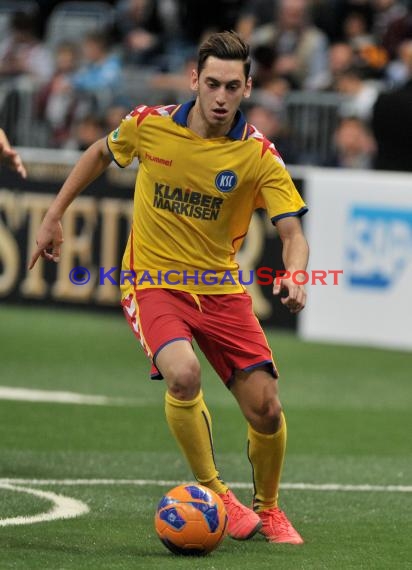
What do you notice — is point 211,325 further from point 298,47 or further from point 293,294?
point 298,47

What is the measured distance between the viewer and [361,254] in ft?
51.9

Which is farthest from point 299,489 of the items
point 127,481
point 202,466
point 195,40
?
point 195,40

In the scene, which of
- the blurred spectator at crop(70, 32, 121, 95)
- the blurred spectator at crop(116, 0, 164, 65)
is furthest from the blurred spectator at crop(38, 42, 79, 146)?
the blurred spectator at crop(116, 0, 164, 65)

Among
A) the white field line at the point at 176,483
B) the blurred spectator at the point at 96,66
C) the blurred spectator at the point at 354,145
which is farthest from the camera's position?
the blurred spectator at the point at 96,66

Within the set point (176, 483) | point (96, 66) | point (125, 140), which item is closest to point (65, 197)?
point (125, 140)

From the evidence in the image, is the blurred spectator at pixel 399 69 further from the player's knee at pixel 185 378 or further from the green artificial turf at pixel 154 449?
the player's knee at pixel 185 378

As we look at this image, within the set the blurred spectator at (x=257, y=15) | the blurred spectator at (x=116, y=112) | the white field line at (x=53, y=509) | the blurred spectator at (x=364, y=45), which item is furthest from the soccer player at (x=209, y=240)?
the blurred spectator at (x=257, y=15)

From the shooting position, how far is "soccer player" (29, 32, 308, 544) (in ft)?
24.3

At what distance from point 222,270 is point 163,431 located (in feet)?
12.8

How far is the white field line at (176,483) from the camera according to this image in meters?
8.96

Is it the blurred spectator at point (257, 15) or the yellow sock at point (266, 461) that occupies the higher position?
the blurred spectator at point (257, 15)

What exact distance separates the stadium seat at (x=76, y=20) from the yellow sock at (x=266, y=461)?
48.8 ft

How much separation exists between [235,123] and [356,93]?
10.2 m

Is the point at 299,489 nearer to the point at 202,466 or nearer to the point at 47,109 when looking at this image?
the point at 202,466
